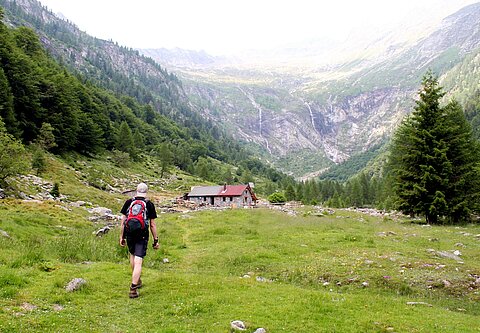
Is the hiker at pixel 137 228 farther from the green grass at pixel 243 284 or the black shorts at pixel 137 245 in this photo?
the green grass at pixel 243 284

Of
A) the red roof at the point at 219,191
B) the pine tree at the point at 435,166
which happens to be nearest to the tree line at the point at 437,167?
the pine tree at the point at 435,166

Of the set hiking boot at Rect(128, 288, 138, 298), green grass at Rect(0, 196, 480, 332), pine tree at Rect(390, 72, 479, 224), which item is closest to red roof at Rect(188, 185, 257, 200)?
pine tree at Rect(390, 72, 479, 224)

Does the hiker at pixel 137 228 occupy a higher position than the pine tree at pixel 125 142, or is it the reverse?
the pine tree at pixel 125 142

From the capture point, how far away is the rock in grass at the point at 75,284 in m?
11.7

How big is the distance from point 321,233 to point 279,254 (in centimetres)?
809

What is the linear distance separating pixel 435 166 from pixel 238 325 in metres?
34.2

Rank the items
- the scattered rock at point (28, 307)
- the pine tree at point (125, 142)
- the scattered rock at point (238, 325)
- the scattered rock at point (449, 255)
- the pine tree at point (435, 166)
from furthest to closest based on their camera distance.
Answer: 1. the pine tree at point (125, 142)
2. the pine tree at point (435, 166)
3. the scattered rock at point (449, 255)
4. the scattered rock at point (28, 307)
5. the scattered rock at point (238, 325)

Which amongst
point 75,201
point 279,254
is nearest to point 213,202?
point 75,201

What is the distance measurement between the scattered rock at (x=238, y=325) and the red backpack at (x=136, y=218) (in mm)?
4501

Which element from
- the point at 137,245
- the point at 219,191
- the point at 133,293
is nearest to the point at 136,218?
the point at 137,245

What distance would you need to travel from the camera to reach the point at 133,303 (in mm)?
11211

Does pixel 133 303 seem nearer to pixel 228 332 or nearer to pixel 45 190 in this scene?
pixel 228 332

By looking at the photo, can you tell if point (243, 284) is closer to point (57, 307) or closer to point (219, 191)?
point (57, 307)

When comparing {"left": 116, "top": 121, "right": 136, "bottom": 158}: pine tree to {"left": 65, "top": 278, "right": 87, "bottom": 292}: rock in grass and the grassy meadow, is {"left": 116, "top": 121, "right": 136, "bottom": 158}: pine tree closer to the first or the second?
the grassy meadow
